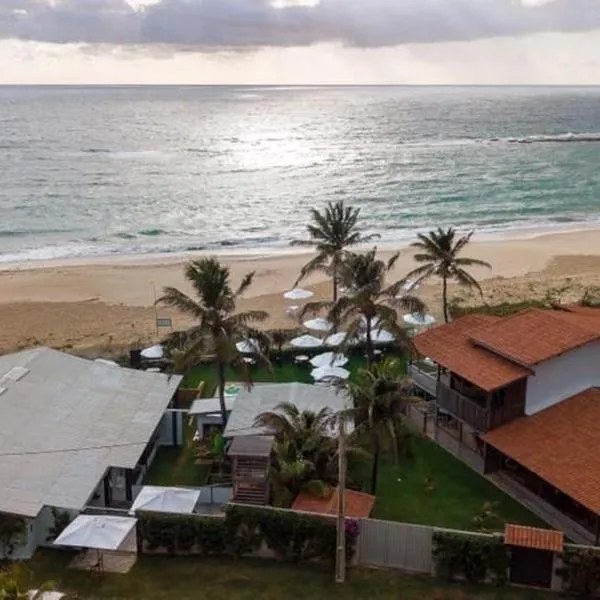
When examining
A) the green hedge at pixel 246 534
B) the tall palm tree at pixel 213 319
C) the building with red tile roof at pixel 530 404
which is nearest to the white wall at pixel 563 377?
the building with red tile roof at pixel 530 404

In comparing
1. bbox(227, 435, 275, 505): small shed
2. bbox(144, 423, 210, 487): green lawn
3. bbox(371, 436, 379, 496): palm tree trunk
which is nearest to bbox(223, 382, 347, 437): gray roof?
bbox(144, 423, 210, 487): green lawn

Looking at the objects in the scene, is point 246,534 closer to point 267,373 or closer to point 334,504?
point 334,504

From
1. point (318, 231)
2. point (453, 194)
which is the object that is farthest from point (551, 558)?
point (453, 194)

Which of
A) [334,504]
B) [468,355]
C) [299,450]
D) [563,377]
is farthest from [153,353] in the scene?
[563,377]

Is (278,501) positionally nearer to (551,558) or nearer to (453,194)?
(551,558)

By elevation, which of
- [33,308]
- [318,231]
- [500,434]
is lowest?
[33,308]

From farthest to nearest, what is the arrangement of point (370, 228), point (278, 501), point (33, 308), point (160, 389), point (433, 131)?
1. point (433, 131)
2. point (370, 228)
3. point (33, 308)
4. point (160, 389)
5. point (278, 501)

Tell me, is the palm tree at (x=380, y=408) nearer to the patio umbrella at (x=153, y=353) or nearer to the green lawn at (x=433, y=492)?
the green lawn at (x=433, y=492)

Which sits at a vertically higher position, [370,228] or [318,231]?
[318,231]
